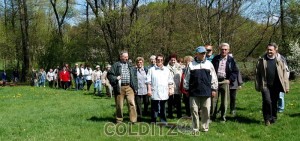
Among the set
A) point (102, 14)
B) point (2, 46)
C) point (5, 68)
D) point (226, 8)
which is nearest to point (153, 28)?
point (102, 14)

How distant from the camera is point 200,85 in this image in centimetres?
880

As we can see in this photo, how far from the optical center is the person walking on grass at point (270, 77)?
31.5 ft

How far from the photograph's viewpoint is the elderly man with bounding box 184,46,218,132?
8.81m

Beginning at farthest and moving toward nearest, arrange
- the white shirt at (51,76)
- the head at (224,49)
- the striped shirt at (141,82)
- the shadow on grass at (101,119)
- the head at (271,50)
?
the white shirt at (51,76) < the striped shirt at (141,82) < the shadow on grass at (101,119) < the head at (224,49) < the head at (271,50)

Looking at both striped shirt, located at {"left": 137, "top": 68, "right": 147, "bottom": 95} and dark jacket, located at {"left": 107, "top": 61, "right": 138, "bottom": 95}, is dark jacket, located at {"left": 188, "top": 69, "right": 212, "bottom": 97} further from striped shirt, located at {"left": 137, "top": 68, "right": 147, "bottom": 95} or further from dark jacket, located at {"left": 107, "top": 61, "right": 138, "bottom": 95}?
striped shirt, located at {"left": 137, "top": 68, "right": 147, "bottom": 95}

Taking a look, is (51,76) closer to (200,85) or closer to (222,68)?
(222,68)

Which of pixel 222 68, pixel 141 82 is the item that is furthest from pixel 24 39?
pixel 222 68

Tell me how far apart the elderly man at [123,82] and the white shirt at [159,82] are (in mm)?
588

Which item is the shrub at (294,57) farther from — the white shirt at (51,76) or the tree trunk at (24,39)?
the tree trunk at (24,39)

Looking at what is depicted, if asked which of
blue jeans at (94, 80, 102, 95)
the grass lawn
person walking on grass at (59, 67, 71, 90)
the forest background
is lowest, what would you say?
the grass lawn

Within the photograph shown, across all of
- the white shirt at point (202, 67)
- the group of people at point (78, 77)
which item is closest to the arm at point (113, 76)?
the white shirt at point (202, 67)

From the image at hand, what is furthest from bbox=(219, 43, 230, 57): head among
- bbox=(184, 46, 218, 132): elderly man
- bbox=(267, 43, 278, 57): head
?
bbox=(184, 46, 218, 132): elderly man

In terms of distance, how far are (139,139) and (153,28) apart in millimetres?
24355

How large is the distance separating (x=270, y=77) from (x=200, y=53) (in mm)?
2124
